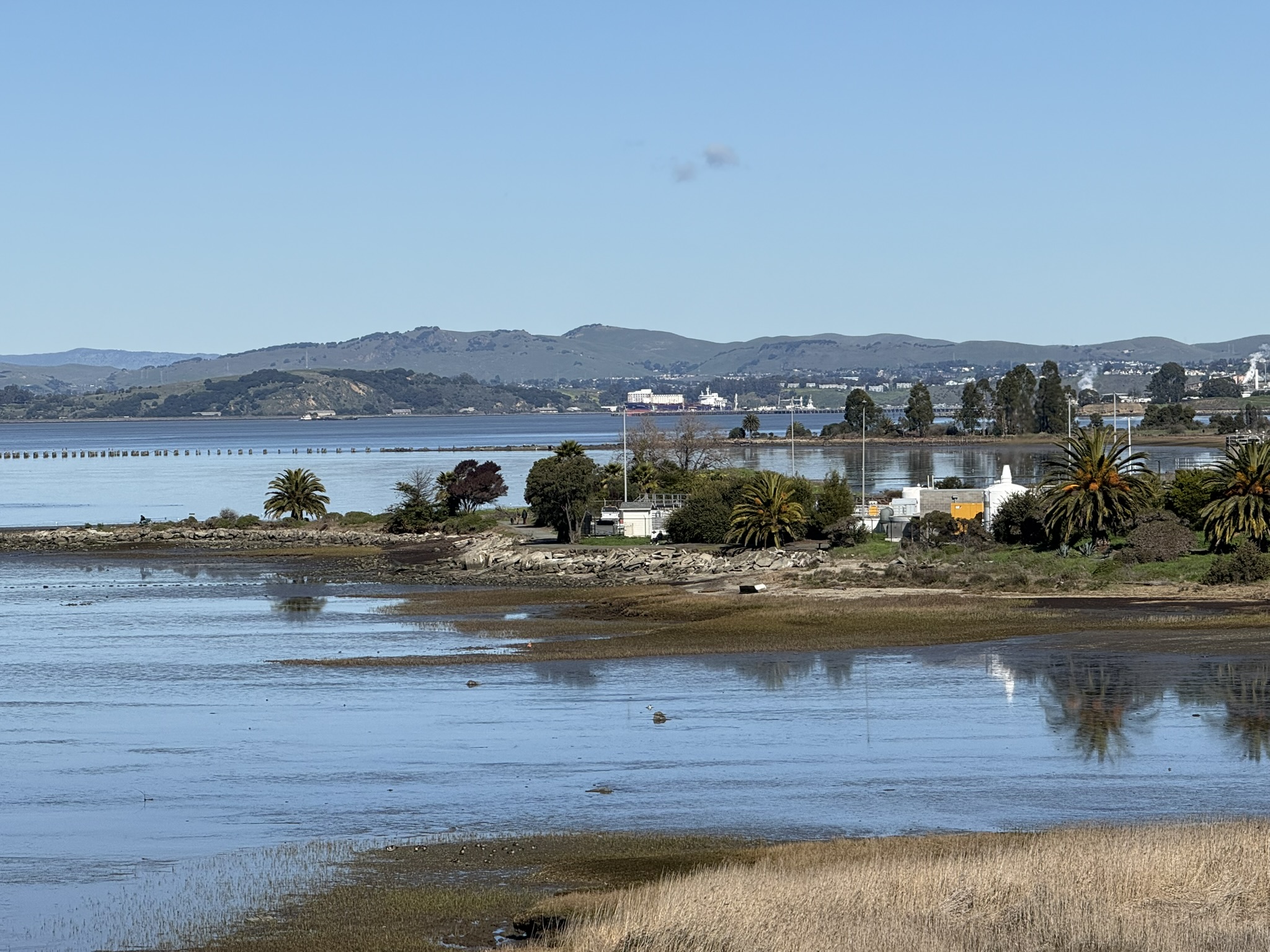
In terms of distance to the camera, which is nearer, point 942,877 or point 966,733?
point 942,877

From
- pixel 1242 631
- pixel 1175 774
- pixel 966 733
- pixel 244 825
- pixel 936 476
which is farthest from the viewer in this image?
pixel 936 476

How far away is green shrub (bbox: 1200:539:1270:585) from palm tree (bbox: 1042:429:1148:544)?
621cm

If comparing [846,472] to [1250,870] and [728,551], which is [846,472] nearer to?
→ [728,551]

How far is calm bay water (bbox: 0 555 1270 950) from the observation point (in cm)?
2520

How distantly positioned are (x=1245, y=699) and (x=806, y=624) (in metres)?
16.6

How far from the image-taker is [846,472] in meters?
150

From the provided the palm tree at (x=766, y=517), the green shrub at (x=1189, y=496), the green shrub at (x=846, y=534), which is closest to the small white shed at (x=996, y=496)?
the green shrub at (x=846, y=534)

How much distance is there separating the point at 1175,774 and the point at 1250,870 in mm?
8998

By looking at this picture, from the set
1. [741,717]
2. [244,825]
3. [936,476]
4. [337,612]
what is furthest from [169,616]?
[936,476]

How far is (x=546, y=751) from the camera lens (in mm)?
31969

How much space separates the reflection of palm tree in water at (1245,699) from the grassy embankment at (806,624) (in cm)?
309

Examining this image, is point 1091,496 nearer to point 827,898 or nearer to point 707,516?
point 707,516

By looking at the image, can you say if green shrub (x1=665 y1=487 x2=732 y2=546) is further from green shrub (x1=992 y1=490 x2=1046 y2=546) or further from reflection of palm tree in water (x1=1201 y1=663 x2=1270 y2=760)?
reflection of palm tree in water (x1=1201 y1=663 x2=1270 y2=760)

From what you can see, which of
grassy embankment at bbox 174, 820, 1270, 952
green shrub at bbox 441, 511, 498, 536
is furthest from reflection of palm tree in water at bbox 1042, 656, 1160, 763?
green shrub at bbox 441, 511, 498, 536
